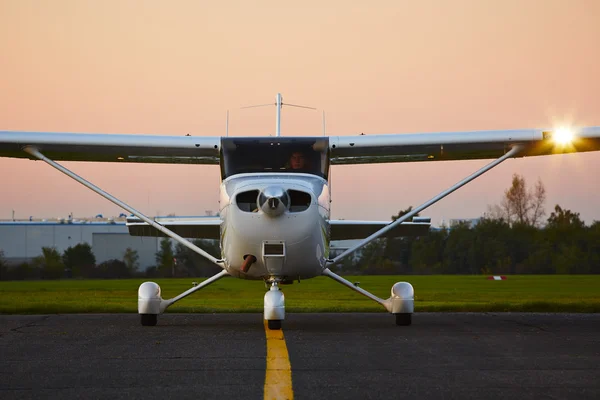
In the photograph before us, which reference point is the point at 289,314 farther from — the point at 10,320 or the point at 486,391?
the point at 486,391

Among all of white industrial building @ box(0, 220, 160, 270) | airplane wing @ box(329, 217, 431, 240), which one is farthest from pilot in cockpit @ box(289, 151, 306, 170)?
white industrial building @ box(0, 220, 160, 270)

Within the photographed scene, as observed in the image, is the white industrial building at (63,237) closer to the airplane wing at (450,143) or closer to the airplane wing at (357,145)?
the airplane wing at (357,145)

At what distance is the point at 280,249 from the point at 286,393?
461 centimetres

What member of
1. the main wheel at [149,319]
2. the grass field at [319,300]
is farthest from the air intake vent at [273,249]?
the grass field at [319,300]

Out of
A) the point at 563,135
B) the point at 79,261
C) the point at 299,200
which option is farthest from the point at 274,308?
the point at 79,261

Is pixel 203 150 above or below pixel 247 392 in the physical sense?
above

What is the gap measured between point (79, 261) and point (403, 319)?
52635 millimetres

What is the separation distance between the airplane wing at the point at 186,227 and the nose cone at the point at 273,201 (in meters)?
3.62

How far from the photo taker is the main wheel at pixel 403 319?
1173 cm

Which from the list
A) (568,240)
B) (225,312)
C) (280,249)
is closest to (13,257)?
(568,240)

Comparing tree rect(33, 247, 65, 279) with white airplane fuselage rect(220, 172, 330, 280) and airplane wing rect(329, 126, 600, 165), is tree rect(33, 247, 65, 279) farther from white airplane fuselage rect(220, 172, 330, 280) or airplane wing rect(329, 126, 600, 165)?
white airplane fuselage rect(220, 172, 330, 280)

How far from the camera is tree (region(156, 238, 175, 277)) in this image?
55219 mm

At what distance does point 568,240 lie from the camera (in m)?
43.2

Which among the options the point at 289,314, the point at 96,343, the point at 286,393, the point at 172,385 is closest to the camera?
the point at 286,393
